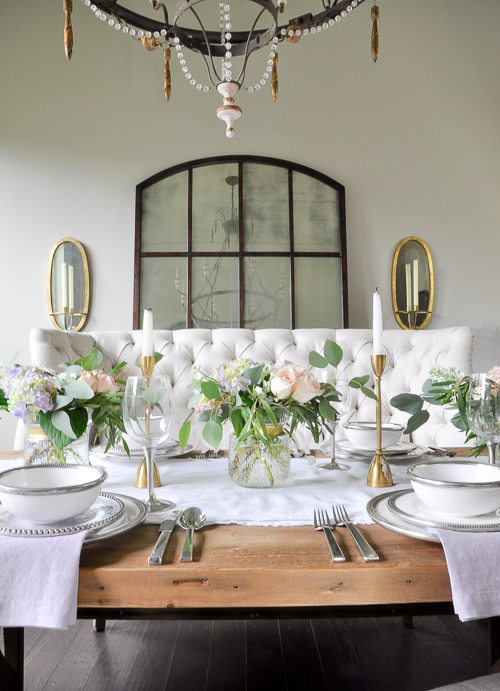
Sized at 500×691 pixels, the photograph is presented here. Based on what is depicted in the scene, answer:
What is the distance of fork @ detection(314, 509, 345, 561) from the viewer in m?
0.61

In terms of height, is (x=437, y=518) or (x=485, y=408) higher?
(x=485, y=408)

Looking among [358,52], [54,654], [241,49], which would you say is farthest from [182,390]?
[358,52]

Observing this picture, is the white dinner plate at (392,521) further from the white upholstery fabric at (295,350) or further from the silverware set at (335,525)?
the white upholstery fabric at (295,350)

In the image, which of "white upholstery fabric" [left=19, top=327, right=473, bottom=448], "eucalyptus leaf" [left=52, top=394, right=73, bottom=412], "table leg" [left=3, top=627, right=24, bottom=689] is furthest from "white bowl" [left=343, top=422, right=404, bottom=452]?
"white upholstery fabric" [left=19, top=327, right=473, bottom=448]

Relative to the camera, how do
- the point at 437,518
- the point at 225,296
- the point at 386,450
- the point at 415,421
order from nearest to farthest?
1. the point at 437,518
2. the point at 415,421
3. the point at 386,450
4. the point at 225,296

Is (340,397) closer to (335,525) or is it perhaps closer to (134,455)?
(335,525)

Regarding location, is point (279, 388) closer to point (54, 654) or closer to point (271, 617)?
point (271, 617)

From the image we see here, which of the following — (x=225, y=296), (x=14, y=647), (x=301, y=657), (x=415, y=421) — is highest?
(x=225, y=296)

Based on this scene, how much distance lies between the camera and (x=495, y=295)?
3.34 metres

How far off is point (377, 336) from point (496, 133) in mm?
3153

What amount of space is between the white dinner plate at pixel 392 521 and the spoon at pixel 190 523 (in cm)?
25

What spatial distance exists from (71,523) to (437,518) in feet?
1.62

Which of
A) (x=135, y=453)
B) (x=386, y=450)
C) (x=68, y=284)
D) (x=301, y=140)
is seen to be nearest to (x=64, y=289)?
(x=68, y=284)

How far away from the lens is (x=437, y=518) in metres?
0.69
